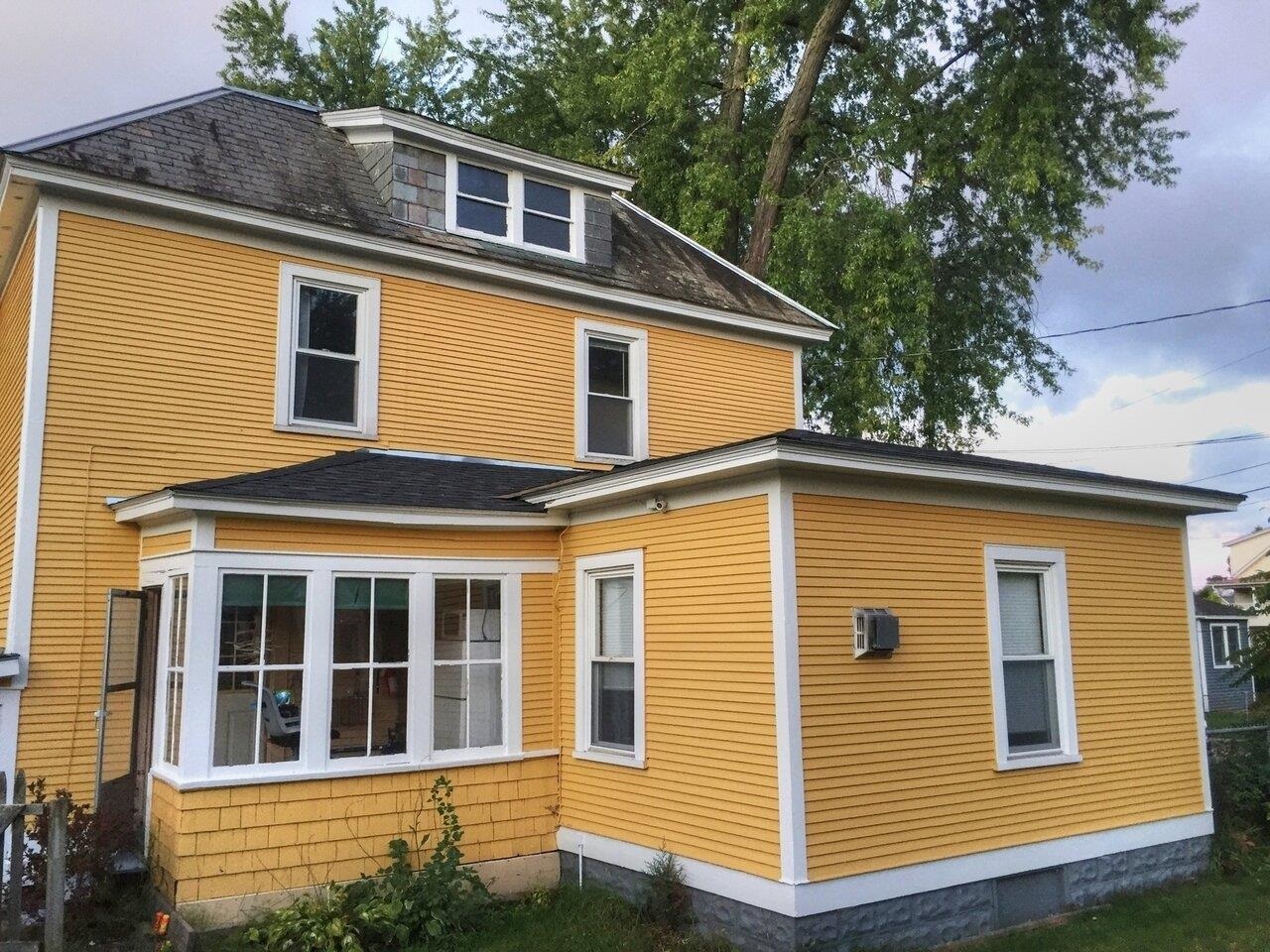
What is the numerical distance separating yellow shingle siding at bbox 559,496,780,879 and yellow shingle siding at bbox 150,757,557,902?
0.52m

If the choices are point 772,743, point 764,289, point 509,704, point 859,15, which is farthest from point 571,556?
point 859,15

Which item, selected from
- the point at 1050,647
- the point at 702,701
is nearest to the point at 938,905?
the point at 702,701

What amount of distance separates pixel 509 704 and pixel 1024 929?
15.1ft

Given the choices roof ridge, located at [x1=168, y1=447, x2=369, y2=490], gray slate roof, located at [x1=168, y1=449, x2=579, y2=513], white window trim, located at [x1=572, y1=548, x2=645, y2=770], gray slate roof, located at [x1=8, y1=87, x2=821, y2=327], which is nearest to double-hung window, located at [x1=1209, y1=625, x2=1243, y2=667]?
gray slate roof, located at [x1=8, y1=87, x2=821, y2=327]

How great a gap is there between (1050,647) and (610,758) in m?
3.91

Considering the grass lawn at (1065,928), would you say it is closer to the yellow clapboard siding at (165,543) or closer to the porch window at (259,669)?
the porch window at (259,669)

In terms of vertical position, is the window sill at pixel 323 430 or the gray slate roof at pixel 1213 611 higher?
the window sill at pixel 323 430

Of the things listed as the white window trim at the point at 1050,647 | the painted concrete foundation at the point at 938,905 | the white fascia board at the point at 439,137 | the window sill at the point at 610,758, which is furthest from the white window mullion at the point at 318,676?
the white fascia board at the point at 439,137

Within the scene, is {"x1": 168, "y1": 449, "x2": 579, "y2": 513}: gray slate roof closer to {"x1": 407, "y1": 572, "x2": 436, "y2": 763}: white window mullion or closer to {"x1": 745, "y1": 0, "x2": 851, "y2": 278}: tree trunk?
{"x1": 407, "y1": 572, "x2": 436, "y2": 763}: white window mullion

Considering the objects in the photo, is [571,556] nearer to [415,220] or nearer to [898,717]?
[898,717]

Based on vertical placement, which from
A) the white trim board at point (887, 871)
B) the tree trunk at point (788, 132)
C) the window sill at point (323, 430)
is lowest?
the white trim board at point (887, 871)

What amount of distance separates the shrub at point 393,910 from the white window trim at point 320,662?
0.75 meters

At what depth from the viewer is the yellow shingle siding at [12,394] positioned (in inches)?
374

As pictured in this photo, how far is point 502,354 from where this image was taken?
12109 mm
